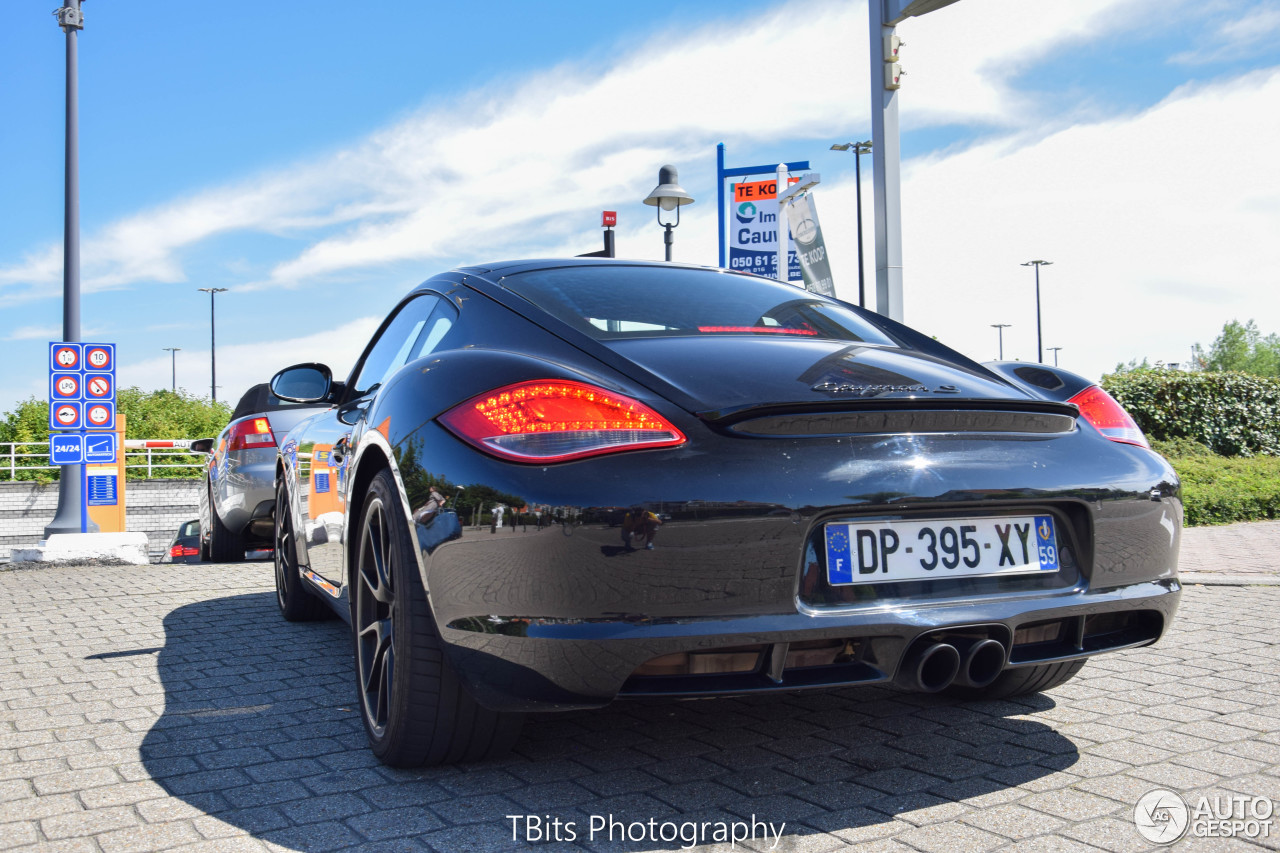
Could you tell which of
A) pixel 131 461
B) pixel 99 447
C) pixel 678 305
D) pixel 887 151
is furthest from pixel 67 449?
pixel 131 461

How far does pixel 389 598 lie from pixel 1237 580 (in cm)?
545

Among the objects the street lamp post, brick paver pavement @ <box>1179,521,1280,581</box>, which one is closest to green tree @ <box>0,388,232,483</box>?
the street lamp post

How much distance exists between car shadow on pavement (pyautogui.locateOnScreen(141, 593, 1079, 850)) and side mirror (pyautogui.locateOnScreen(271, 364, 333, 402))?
117 cm

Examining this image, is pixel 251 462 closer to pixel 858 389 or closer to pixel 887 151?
pixel 887 151

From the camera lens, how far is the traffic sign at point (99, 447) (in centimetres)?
951

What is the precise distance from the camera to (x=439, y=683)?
250cm

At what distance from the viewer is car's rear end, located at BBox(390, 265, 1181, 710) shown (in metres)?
2.13

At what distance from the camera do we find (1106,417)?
2879mm

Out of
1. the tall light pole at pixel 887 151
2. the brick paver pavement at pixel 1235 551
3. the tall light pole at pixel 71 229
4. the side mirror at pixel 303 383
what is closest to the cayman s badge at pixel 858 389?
the side mirror at pixel 303 383

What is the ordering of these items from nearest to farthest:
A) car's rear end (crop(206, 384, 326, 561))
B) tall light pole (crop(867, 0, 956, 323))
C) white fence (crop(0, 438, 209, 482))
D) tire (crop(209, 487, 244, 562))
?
car's rear end (crop(206, 384, 326, 561)) → tall light pole (crop(867, 0, 956, 323)) → tire (crop(209, 487, 244, 562)) → white fence (crop(0, 438, 209, 482))

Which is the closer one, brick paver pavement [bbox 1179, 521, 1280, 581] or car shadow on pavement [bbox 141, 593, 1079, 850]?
car shadow on pavement [bbox 141, 593, 1079, 850]

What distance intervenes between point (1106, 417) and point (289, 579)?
12.0 ft

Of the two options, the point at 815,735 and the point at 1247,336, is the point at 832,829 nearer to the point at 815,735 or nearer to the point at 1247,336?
the point at 815,735

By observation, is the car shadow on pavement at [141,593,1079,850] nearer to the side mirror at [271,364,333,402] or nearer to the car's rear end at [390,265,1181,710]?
the car's rear end at [390,265,1181,710]
